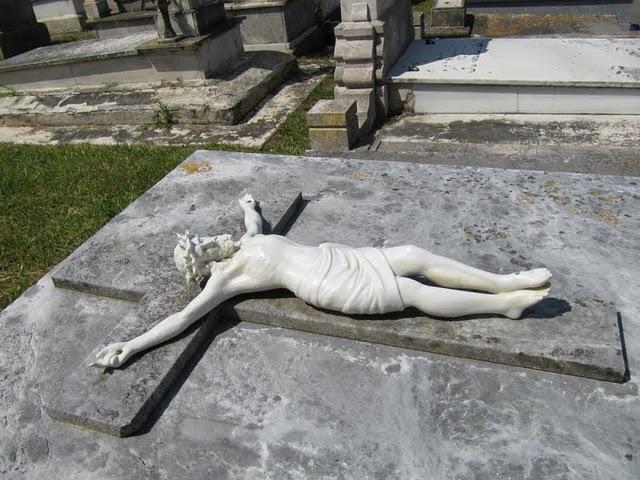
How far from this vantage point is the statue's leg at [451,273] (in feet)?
7.97

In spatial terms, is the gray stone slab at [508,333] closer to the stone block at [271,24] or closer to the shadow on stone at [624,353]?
the shadow on stone at [624,353]

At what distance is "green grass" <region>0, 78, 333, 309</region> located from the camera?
4.69 meters

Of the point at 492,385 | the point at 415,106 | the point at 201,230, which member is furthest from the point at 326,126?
the point at 492,385

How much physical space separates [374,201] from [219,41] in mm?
5240

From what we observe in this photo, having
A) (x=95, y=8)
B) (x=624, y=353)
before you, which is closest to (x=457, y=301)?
(x=624, y=353)

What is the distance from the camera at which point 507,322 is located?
2.48 meters

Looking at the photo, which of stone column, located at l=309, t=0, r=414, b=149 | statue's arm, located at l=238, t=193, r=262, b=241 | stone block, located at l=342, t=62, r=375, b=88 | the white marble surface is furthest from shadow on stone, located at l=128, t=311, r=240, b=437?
the white marble surface

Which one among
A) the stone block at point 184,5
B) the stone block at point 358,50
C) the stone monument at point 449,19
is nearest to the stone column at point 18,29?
the stone block at point 184,5

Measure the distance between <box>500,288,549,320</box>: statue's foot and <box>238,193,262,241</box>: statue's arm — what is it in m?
1.35

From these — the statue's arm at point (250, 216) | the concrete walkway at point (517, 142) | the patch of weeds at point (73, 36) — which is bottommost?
the concrete walkway at point (517, 142)

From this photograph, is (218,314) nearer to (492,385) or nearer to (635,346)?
(492,385)

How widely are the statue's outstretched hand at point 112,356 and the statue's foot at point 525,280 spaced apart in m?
1.72

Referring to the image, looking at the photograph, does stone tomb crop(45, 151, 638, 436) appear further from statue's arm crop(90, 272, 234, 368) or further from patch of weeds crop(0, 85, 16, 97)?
patch of weeds crop(0, 85, 16, 97)

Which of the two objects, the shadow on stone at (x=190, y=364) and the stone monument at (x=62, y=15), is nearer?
the shadow on stone at (x=190, y=364)
